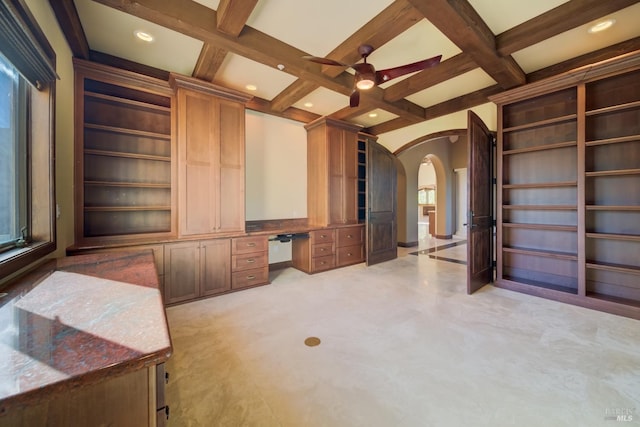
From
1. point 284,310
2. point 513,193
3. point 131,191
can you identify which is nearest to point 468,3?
point 513,193

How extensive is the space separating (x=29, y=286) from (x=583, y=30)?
490cm

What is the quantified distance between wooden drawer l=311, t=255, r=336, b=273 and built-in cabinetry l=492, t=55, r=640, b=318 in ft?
8.21

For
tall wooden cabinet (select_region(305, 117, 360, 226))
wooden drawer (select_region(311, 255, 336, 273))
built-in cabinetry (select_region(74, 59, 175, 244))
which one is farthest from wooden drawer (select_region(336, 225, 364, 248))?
built-in cabinetry (select_region(74, 59, 175, 244))

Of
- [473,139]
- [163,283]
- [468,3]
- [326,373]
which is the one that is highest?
[468,3]

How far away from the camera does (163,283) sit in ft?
9.44

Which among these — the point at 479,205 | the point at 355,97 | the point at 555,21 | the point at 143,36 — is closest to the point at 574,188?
the point at 479,205

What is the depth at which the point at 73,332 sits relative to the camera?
84cm

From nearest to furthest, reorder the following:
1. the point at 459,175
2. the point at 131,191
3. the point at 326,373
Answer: the point at 326,373
the point at 131,191
the point at 459,175

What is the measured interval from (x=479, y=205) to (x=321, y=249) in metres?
2.47

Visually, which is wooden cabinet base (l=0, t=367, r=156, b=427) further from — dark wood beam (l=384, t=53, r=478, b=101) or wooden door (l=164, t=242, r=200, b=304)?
dark wood beam (l=384, t=53, r=478, b=101)

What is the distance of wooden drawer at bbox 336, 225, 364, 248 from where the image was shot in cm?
459

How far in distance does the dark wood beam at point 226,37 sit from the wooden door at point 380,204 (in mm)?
1746

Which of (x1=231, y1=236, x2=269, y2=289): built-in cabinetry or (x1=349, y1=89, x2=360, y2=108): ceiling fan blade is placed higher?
Answer: (x1=349, y1=89, x2=360, y2=108): ceiling fan blade

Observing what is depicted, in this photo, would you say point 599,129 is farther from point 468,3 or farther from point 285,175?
point 285,175
